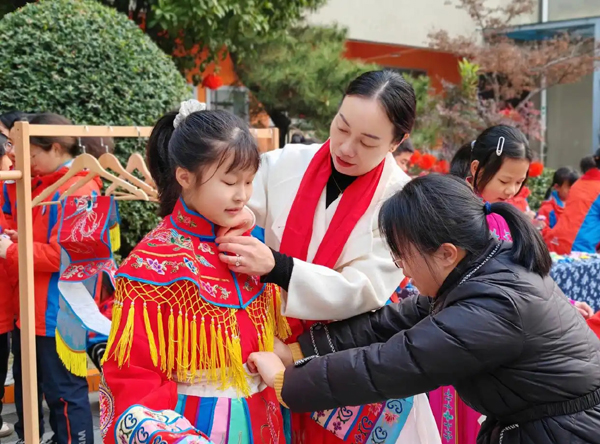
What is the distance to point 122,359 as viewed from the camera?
1.64 m

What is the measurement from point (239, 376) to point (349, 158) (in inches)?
27.1

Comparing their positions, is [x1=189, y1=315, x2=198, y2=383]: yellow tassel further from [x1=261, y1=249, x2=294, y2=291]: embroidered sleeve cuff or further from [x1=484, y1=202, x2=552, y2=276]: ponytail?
[x1=484, y1=202, x2=552, y2=276]: ponytail

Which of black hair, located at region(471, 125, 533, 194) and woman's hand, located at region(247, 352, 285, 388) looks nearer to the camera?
woman's hand, located at region(247, 352, 285, 388)

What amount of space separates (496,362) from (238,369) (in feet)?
2.03

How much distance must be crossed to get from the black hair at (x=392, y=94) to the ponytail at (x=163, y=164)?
0.54 meters

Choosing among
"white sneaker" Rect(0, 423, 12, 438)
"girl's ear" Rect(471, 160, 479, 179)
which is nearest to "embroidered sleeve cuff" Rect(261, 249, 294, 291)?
"girl's ear" Rect(471, 160, 479, 179)

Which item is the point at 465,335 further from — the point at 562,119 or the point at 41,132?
the point at 562,119

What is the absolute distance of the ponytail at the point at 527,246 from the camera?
170cm

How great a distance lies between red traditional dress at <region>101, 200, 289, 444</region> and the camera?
1.66m

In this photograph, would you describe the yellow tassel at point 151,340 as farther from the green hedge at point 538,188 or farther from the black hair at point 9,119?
the green hedge at point 538,188

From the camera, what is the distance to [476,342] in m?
1.63

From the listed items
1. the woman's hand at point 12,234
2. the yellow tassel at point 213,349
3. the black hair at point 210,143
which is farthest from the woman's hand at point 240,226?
the woman's hand at point 12,234

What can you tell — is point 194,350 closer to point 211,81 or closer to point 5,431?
point 5,431

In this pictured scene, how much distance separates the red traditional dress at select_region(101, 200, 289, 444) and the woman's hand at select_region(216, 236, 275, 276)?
0.04 meters
